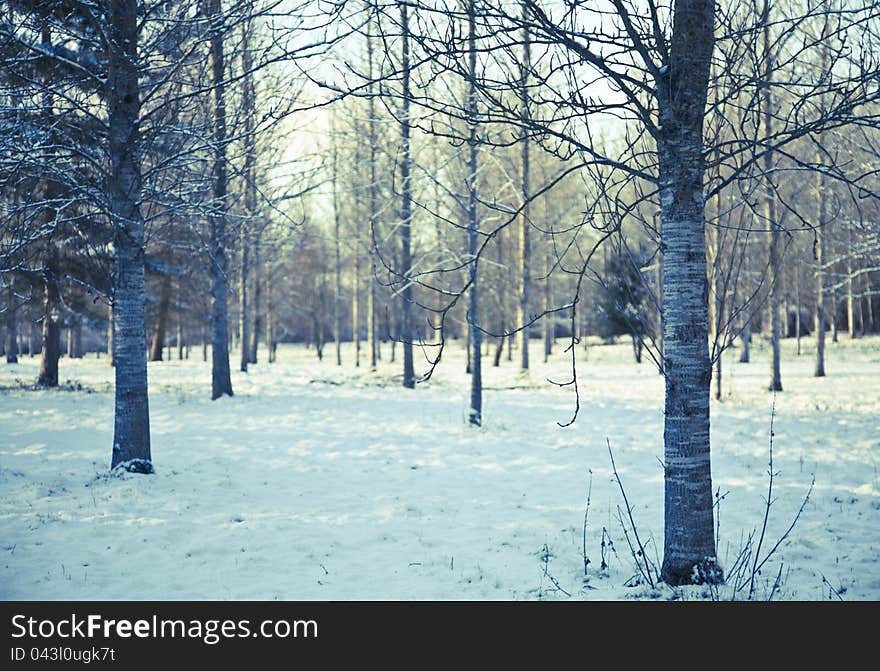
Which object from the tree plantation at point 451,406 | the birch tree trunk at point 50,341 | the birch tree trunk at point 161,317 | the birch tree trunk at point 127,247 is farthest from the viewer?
the birch tree trunk at point 161,317

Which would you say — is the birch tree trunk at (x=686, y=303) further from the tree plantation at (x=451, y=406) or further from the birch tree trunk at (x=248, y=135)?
the birch tree trunk at (x=248, y=135)

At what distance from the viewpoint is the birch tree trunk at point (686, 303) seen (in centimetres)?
387

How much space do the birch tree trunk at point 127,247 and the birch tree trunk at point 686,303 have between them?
5.84 meters

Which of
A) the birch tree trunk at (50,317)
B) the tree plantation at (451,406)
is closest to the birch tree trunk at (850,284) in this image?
the tree plantation at (451,406)

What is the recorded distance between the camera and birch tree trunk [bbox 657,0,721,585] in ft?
12.7

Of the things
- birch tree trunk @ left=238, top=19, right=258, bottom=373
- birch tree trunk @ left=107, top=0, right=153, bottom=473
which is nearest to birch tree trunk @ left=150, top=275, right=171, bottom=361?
birch tree trunk @ left=238, top=19, right=258, bottom=373

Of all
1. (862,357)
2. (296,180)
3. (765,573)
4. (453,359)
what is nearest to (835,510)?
(765,573)

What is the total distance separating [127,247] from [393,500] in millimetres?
4420

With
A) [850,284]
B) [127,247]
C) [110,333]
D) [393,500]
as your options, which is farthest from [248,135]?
[850,284]

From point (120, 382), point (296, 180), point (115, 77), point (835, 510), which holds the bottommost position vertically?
point (835, 510)

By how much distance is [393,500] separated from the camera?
688 cm
